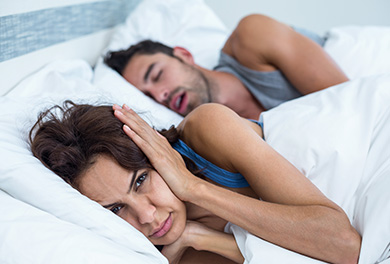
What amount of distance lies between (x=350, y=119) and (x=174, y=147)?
50 centimetres

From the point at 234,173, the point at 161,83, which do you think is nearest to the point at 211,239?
the point at 234,173

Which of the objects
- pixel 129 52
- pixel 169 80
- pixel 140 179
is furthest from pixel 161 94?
pixel 140 179

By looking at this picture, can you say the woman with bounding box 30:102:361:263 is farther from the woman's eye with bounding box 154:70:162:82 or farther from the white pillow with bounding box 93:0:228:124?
the white pillow with bounding box 93:0:228:124

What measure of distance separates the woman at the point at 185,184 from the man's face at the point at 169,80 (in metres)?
0.61

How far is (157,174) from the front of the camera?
93 cm

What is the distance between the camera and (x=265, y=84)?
1663 mm

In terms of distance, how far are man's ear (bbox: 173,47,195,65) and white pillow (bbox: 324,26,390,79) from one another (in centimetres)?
62

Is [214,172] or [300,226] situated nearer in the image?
[300,226]

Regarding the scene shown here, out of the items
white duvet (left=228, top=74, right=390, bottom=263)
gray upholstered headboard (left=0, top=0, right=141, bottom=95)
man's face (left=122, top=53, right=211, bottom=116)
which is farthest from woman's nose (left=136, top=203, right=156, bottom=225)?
man's face (left=122, top=53, right=211, bottom=116)

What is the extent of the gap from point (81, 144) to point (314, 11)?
80.8 inches

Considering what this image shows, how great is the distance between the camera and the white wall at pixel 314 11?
2.43 meters

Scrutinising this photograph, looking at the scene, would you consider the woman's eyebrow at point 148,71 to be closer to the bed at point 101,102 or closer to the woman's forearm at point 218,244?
the bed at point 101,102

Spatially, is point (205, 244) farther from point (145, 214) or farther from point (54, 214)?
point (54, 214)

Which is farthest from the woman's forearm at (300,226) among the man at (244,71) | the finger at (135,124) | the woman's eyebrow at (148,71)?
the woman's eyebrow at (148,71)
